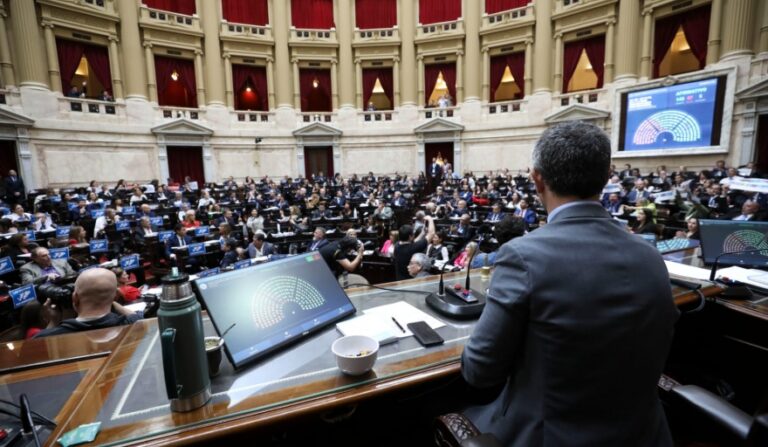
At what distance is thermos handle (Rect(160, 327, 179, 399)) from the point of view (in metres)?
1.18

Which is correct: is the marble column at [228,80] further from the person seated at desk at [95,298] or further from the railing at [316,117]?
the person seated at desk at [95,298]

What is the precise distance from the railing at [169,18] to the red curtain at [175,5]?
52cm

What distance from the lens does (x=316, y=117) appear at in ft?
66.4

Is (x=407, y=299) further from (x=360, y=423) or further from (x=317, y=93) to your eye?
(x=317, y=93)

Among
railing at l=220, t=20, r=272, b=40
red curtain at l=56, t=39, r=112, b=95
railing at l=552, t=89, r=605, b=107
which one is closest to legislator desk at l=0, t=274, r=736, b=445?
railing at l=552, t=89, r=605, b=107

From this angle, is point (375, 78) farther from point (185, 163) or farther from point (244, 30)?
point (185, 163)

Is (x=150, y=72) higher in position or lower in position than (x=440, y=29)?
lower

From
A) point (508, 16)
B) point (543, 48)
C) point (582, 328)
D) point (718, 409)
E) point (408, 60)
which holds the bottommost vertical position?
point (718, 409)

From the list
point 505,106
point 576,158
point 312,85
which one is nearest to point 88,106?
point 312,85

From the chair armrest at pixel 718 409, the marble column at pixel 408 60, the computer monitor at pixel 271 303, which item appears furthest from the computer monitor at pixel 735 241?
the marble column at pixel 408 60

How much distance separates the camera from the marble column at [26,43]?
1405cm

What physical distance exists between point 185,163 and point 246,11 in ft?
27.5

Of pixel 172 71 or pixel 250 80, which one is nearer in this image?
pixel 172 71

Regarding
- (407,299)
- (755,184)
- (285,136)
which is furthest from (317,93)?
(407,299)
